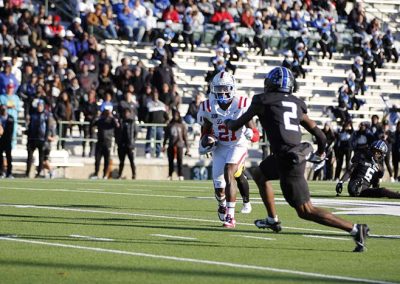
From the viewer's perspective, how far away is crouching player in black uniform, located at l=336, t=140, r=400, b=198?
20.0 metres

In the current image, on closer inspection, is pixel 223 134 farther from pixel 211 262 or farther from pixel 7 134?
pixel 7 134

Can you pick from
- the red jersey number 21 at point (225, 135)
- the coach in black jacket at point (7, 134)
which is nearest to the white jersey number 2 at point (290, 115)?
the red jersey number 21 at point (225, 135)

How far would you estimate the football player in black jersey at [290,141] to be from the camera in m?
10.7

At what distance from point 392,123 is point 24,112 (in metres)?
11.0

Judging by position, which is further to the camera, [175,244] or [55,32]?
[55,32]

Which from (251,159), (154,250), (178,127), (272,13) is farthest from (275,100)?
(272,13)

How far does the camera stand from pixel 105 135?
26969 millimetres

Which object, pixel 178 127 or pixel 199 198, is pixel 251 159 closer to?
pixel 178 127

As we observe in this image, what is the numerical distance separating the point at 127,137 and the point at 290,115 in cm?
1633

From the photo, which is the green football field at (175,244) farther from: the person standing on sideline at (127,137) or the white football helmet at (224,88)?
the person standing on sideline at (127,137)

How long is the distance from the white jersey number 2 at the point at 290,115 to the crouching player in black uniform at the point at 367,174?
887 cm

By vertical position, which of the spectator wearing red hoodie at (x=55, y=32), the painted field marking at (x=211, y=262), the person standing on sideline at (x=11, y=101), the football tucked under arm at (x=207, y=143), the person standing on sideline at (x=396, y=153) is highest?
the spectator wearing red hoodie at (x=55, y=32)

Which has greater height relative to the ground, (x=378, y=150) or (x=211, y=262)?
(x=211, y=262)

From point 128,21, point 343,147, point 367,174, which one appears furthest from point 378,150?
point 128,21
